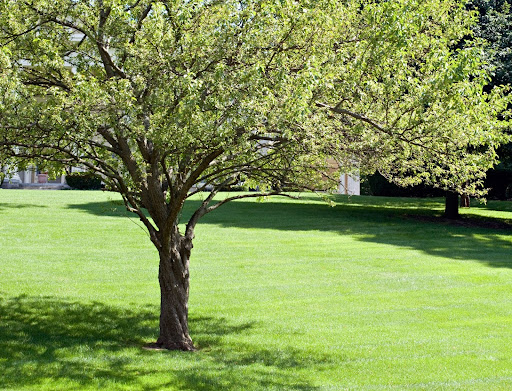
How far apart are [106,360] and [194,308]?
488 cm

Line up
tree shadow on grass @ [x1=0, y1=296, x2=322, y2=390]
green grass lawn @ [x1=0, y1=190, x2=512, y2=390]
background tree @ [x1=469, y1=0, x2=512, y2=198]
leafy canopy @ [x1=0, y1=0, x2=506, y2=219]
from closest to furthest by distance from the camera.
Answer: leafy canopy @ [x1=0, y1=0, x2=506, y2=219], tree shadow on grass @ [x1=0, y1=296, x2=322, y2=390], green grass lawn @ [x1=0, y1=190, x2=512, y2=390], background tree @ [x1=469, y1=0, x2=512, y2=198]

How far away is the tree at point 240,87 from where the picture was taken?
371 inches

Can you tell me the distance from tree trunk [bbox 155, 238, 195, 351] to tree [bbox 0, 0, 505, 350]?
674 mm

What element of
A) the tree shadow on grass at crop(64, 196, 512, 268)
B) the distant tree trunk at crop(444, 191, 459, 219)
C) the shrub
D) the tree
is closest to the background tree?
the distant tree trunk at crop(444, 191, 459, 219)

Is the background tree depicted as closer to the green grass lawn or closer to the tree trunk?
the green grass lawn

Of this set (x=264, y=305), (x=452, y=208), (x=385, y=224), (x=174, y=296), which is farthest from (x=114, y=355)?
(x=452, y=208)

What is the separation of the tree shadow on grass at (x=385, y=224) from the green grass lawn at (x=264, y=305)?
0.17 metres

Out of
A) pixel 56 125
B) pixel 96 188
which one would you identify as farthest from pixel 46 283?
pixel 96 188

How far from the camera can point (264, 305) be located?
16062 millimetres

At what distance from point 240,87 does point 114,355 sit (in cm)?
514

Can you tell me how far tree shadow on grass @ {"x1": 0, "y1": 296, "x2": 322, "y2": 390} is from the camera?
32.6 ft

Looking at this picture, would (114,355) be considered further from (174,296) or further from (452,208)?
(452,208)

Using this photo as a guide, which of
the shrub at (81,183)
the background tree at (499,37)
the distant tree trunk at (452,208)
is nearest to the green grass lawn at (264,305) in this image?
the distant tree trunk at (452,208)

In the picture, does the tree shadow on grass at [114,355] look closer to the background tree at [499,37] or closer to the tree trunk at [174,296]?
the tree trunk at [174,296]
